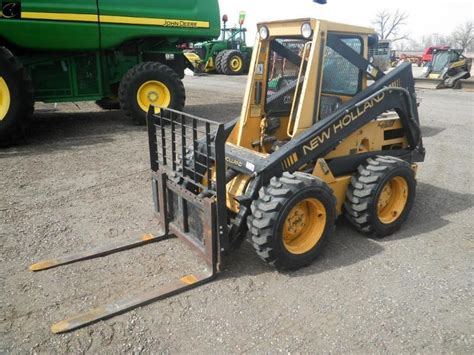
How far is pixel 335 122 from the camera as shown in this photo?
12.7 feet

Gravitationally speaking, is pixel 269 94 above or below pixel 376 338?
above

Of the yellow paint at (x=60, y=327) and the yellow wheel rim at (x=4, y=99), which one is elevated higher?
the yellow wheel rim at (x=4, y=99)

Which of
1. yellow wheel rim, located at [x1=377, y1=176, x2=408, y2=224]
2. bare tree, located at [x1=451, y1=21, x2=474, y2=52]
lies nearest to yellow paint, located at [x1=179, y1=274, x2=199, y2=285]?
yellow wheel rim, located at [x1=377, y1=176, x2=408, y2=224]

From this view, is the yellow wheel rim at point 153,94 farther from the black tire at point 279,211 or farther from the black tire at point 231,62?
the black tire at point 231,62

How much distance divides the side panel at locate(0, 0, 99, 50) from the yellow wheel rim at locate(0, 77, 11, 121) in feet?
3.31

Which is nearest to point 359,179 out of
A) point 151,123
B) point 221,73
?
Result: point 151,123

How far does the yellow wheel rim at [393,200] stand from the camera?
14.0ft

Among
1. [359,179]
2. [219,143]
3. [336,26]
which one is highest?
[336,26]

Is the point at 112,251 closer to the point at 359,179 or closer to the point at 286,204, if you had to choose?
the point at 286,204

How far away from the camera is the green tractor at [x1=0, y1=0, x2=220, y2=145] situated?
731 centimetres

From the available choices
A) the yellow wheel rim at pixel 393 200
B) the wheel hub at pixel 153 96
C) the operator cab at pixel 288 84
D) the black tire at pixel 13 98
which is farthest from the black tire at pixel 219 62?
the yellow wheel rim at pixel 393 200

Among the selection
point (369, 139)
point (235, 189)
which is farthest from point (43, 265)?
point (369, 139)

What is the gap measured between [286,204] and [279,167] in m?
0.41

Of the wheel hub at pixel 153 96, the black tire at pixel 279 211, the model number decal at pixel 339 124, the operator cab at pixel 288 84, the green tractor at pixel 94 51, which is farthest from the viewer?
the wheel hub at pixel 153 96
